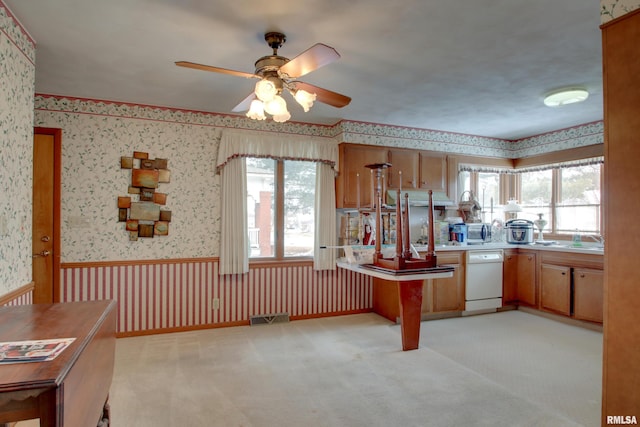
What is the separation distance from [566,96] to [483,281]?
2270mm

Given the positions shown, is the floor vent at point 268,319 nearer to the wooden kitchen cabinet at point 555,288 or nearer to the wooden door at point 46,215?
the wooden door at point 46,215

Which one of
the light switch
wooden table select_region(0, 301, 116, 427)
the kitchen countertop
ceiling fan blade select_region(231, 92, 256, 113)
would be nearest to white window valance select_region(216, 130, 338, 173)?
ceiling fan blade select_region(231, 92, 256, 113)

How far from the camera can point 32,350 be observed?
4.00 ft

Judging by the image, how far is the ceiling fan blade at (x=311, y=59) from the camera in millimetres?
1796

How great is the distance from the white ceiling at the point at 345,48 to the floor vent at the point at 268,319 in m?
2.31

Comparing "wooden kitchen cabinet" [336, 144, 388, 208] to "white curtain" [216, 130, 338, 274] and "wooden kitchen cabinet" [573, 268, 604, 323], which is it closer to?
"white curtain" [216, 130, 338, 274]

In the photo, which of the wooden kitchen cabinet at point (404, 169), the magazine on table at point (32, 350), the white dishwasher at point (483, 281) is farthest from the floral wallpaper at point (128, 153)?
the magazine on table at point (32, 350)

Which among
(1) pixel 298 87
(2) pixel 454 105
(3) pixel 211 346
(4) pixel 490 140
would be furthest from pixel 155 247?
(4) pixel 490 140

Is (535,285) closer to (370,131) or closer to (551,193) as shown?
(551,193)

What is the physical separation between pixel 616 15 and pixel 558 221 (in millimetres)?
4003

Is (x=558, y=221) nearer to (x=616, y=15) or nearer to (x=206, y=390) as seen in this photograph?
(x=616, y=15)

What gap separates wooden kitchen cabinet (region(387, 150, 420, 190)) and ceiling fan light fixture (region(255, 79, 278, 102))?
9.06 feet

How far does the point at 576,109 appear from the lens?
3.82 meters

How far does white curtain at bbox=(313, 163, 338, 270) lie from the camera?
171 inches
